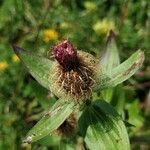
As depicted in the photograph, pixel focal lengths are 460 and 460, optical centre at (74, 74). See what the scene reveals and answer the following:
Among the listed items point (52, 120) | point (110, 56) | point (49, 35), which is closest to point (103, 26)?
point (49, 35)

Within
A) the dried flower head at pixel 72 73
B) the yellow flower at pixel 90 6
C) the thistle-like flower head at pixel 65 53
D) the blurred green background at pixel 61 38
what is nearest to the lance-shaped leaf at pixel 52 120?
the dried flower head at pixel 72 73

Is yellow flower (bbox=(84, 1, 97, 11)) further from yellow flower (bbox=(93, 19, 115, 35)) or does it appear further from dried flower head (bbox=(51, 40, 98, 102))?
dried flower head (bbox=(51, 40, 98, 102))

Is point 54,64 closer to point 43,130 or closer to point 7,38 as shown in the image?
point 43,130

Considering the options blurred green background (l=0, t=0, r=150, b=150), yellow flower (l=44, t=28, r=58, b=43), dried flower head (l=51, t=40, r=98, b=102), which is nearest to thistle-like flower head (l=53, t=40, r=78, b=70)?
dried flower head (l=51, t=40, r=98, b=102)

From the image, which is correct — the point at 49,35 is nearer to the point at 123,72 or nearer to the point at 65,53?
the point at 123,72

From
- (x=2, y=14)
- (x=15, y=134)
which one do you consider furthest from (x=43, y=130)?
(x=2, y=14)

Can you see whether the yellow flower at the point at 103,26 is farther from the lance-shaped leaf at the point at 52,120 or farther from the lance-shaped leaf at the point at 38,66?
the lance-shaped leaf at the point at 52,120

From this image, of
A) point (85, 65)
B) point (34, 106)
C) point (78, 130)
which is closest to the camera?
point (85, 65)
